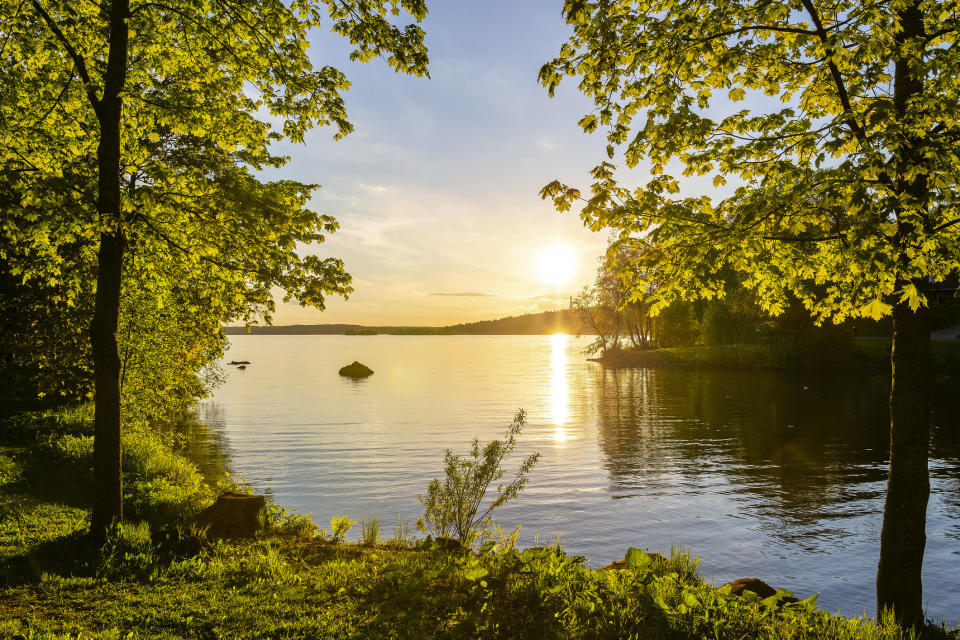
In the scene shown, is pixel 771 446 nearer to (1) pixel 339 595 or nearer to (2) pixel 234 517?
(2) pixel 234 517

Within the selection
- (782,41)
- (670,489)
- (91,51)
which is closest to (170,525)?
(91,51)

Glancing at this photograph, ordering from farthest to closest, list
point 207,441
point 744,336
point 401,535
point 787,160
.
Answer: point 744,336 → point 207,441 → point 401,535 → point 787,160

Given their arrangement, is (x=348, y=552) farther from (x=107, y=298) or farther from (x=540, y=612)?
(x=107, y=298)

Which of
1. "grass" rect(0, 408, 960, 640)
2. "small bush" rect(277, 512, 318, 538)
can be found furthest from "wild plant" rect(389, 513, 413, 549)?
"small bush" rect(277, 512, 318, 538)

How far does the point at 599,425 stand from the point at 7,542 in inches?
1352

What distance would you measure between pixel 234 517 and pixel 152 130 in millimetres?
8244

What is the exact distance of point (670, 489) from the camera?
22781mm

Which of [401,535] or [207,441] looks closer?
[401,535]

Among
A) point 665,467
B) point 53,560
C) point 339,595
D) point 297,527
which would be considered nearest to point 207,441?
point 297,527

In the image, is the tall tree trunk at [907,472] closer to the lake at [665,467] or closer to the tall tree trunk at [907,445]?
the tall tree trunk at [907,445]

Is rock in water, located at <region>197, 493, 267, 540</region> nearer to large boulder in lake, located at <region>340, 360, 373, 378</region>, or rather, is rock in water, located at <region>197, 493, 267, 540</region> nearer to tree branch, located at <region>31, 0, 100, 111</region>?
tree branch, located at <region>31, 0, 100, 111</region>

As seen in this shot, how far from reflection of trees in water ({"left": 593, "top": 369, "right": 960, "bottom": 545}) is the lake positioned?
0.42 ft

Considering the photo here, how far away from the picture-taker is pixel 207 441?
1319 inches

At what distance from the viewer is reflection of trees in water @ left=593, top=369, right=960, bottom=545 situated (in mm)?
20391
